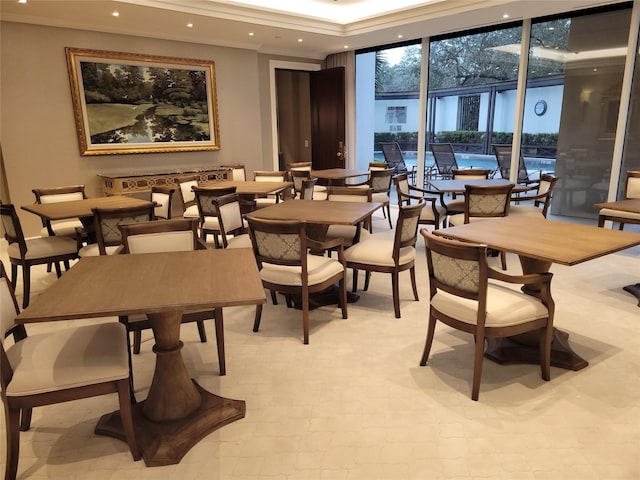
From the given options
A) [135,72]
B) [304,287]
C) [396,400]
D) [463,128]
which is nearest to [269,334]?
[304,287]

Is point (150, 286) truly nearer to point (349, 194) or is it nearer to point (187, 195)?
point (349, 194)

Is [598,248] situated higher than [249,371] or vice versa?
[598,248]

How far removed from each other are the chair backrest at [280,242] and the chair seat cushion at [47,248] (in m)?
2.00

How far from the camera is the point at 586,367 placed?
2.67 metres

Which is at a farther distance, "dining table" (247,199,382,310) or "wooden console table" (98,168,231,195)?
"wooden console table" (98,168,231,195)

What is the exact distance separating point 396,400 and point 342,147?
21.6ft

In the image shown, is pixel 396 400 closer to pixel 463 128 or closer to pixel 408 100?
pixel 463 128

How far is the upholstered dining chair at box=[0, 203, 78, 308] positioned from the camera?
11.9 ft

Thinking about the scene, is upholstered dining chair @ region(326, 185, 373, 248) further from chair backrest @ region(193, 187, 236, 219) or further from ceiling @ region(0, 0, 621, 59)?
ceiling @ region(0, 0, 621, 59)

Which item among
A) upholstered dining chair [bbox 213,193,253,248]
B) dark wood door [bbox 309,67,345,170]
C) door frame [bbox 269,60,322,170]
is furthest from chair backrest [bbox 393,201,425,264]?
dark wood door [bbox 309,67,345,170]

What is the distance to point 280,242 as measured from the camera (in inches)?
115

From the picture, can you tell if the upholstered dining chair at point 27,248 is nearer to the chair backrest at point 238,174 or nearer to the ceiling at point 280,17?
the ceiling at point 280,17

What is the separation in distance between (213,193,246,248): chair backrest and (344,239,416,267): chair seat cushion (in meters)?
1.08

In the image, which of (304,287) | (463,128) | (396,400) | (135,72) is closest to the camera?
(396,400)
